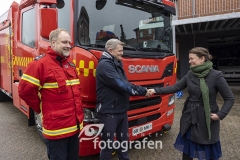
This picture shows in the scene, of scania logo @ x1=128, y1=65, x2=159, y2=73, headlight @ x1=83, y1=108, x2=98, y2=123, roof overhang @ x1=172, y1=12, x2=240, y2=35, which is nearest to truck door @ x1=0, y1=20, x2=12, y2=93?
headlight @ x1=83, y1=108, x2=98, y2=123

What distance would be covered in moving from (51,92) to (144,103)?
1.59 meters

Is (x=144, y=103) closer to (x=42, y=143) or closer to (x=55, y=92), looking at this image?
(x=55, y=92)

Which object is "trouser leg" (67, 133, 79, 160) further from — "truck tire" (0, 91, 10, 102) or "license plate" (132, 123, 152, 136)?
"truck tire" (0, 91, 10, 102)

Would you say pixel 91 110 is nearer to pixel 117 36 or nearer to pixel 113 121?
pixel 113 121

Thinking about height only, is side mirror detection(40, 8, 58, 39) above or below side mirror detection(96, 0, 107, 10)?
below

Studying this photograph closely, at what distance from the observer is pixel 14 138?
4137 mm

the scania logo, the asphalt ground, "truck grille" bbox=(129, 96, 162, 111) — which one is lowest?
the asphalt ground

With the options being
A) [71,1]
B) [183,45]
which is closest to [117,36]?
[71,1]

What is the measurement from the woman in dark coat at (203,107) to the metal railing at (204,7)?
Result: 6850mm

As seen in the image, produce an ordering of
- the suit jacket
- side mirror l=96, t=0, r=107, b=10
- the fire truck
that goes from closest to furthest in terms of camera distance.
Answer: the suit jacket
the fire truck
side mirror l=96, t=0, r=107, b=10

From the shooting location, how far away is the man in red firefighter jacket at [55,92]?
1.91 m

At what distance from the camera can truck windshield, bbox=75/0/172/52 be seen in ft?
9.09

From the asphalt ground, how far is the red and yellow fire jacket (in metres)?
1.49

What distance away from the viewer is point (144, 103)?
10.4 feet
